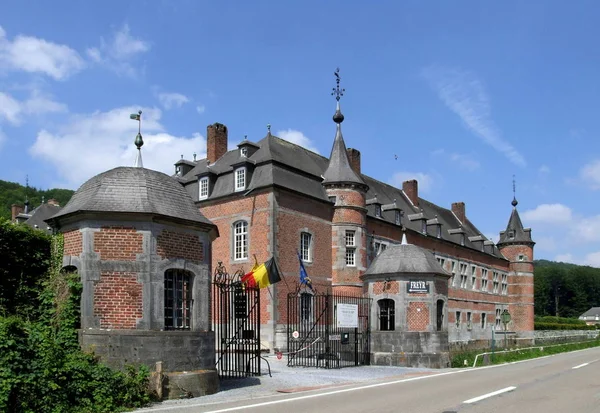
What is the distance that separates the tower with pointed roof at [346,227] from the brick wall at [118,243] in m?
19.3

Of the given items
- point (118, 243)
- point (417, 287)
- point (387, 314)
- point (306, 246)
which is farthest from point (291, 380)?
point (306, 246)

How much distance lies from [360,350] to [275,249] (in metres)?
6.62

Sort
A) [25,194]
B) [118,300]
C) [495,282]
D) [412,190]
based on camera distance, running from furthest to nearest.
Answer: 1. [25,194]
2. [495,282]
3. [412,190]
4. [118,300]

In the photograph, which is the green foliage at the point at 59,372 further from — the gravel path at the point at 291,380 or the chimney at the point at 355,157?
the chimney at the point at 355,157

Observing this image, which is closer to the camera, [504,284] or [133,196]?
[133,196]

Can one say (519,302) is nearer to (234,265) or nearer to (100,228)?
(234,265)

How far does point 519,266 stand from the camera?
56062 mm

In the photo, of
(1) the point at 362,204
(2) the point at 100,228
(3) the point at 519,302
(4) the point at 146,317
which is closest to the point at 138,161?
(2) the point at 100,228

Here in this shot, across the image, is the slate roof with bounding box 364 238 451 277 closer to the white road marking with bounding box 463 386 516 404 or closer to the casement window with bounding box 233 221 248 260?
the casement window with bounding box 233 221 248 260

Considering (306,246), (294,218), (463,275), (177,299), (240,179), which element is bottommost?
(463,275)

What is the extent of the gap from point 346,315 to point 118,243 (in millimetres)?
→ 11103

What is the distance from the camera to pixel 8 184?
78438mm

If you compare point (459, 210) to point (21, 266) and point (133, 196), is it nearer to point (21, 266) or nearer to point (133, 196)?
point (133, 196)

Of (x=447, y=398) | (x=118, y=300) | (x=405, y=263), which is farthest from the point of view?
(x=405, y=263)
